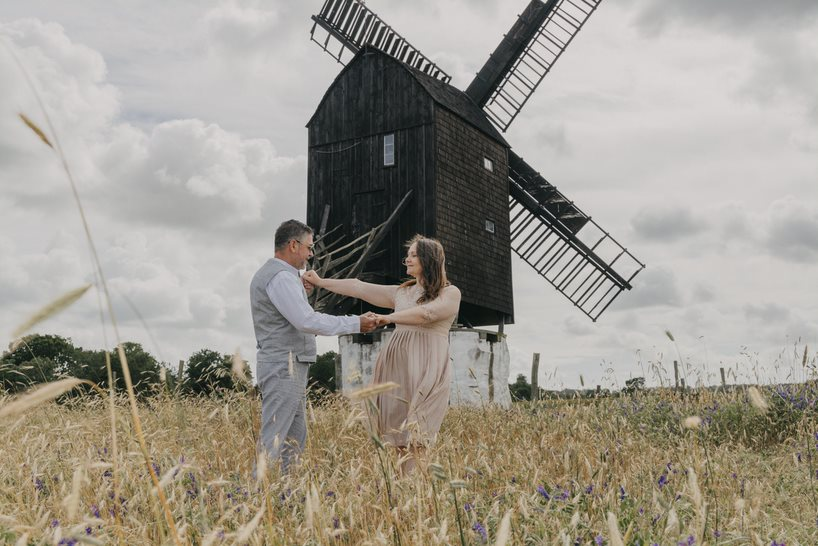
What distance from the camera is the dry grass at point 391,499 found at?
2.15m

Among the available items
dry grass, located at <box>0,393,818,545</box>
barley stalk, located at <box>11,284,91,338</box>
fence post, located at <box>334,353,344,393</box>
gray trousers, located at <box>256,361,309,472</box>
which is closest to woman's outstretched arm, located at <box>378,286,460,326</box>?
gray trousers, located at <box>256,361,309,472</box>

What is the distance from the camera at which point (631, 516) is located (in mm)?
3111

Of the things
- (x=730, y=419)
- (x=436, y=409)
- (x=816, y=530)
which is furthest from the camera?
(x=730, y=419)

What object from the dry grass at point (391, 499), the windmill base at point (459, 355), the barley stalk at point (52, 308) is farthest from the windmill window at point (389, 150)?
the barley stalk at point (52, 308)

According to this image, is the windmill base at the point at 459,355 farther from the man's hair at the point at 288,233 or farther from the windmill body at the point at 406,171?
the man's hair at the point at 288,233

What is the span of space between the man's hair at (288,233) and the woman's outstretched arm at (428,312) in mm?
827

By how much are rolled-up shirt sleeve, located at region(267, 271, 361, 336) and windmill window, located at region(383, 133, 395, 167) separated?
13.1 m

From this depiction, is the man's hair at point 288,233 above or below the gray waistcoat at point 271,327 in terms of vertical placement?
above

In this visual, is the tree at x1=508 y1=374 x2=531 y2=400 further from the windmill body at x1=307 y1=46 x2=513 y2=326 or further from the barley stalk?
the barley stalk

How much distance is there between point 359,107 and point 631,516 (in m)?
16.4

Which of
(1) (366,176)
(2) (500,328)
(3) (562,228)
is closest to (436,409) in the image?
(1) (366,176)

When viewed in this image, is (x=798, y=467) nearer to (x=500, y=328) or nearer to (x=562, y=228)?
(x=500, y=328)

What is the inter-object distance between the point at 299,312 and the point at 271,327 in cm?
34

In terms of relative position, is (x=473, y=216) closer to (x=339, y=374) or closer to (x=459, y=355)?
(x=459, y=355)
